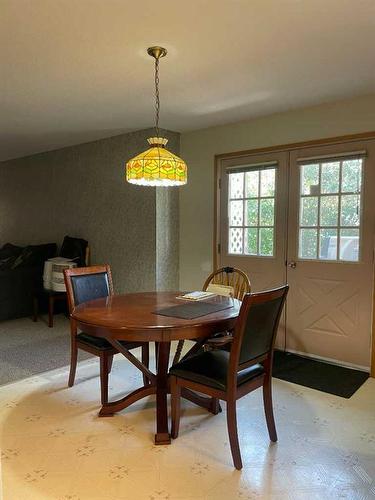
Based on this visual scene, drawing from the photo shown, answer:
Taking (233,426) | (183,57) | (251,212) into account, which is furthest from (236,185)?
(233,426)

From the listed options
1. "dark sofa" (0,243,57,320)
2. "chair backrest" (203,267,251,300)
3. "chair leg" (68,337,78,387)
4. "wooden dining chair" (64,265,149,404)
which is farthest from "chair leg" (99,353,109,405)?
"dark sofa" (0,243,57,320)

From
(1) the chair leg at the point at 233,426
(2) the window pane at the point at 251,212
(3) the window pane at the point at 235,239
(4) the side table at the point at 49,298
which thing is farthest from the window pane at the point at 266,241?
(4) the side table at the point at 49,298

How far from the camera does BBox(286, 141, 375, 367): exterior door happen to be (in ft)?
10.8

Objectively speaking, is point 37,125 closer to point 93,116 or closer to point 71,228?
point 93,116

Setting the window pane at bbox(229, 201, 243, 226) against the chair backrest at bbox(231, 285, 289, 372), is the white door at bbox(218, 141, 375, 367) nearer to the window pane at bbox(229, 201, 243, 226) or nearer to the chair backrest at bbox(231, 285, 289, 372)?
the window pane at bbox(229, 201, 243, 226)

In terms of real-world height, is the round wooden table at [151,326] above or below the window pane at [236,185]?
below

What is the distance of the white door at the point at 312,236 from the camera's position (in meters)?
3.31

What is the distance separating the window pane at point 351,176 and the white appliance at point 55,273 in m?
3.19

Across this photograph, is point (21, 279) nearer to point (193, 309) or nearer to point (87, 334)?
point (87, 334)

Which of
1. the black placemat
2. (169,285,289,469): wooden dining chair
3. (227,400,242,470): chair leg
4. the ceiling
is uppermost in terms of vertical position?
the ceiling

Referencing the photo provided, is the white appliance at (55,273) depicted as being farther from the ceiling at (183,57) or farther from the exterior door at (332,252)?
the exterior door at (332,252)

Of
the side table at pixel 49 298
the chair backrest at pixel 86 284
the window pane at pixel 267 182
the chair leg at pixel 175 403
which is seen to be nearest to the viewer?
the chair leg at pixel 175 403

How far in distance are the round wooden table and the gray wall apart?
1.59 m

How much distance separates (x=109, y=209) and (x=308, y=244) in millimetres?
2410
